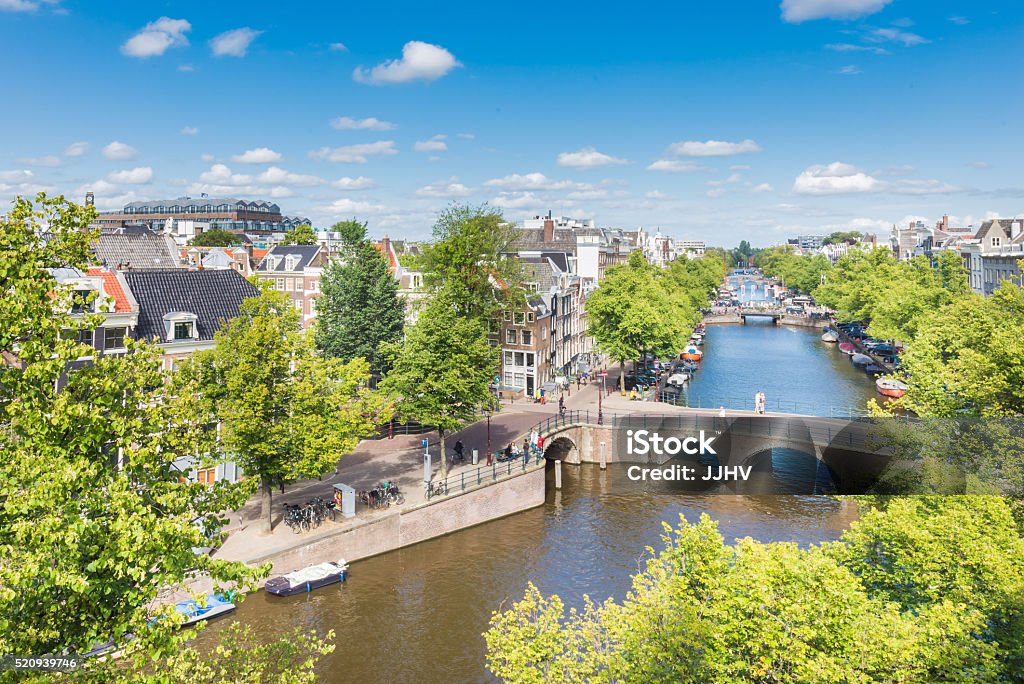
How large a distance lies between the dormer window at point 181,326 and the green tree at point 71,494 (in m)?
30.2

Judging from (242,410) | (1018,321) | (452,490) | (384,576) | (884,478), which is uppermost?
(1018,321)

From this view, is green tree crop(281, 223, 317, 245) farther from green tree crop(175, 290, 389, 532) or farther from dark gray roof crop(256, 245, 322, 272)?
green tree crop(175, 290, 389, 532)

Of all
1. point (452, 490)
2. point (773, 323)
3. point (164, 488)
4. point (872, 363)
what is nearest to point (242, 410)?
point (452, 490)

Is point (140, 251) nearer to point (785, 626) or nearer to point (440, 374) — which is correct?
point (440, 374)

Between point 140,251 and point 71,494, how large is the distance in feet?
205

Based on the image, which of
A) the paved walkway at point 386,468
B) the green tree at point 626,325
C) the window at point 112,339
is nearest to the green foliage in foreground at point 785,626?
the paved walkway at point 386,468

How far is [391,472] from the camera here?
48906 mm

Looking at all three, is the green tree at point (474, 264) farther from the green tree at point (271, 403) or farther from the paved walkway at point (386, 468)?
the green tree at point (271, 403)

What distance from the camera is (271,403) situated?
121 ft

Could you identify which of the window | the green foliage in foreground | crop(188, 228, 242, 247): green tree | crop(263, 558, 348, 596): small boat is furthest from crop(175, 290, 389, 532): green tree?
crop(188, 228, 242, 247): green tree

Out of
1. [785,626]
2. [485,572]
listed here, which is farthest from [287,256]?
[785,626]

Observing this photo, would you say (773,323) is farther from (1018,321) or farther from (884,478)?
(884,478)

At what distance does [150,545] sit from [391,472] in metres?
36.0

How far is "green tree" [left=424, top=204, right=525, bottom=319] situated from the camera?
222 ft
